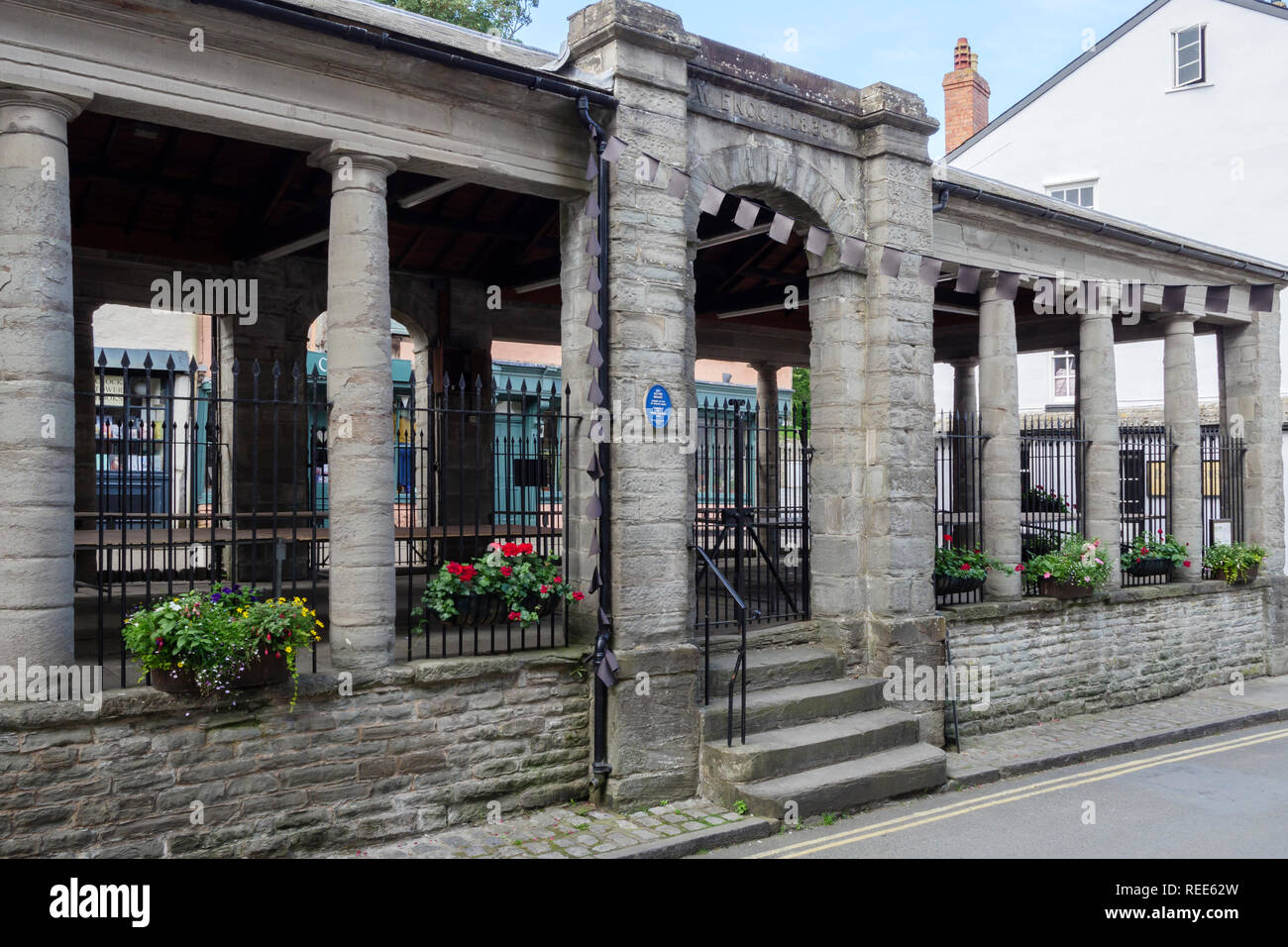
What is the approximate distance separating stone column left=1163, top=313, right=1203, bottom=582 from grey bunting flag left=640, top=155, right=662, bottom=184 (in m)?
7.98

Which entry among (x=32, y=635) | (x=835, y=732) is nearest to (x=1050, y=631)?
(x=835, y=732)

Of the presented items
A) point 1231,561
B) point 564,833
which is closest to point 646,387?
point 564,833

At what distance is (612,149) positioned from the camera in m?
6.93

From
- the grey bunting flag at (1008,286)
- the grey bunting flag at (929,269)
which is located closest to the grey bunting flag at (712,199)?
the grey bunting flag at (929,269)

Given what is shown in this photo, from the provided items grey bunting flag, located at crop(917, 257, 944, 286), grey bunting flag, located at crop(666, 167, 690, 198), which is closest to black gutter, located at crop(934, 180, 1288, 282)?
grey bunting flag, located at crop(917, 257, 944, 286)

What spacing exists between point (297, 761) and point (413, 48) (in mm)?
4259

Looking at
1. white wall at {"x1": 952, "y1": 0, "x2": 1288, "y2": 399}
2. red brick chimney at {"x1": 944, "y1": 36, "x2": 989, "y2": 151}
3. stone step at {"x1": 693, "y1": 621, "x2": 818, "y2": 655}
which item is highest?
red brick chimney at {"x1": 944, "y1": 36, "x2": 989, "y2": 151}

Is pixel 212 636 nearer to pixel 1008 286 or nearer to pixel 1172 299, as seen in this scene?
pixel 1008 286

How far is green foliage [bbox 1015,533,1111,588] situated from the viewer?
10414mm

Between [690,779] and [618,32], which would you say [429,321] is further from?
[690,779]

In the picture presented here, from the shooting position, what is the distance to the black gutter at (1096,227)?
31.7 ft

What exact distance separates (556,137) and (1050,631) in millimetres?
6904

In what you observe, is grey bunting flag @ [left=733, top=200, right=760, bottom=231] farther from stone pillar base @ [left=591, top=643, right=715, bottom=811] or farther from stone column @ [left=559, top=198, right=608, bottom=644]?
stone pillar base @ [left=591, top=643, right=715, bottom=811]

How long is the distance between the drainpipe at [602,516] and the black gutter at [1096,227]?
3.88 metres
